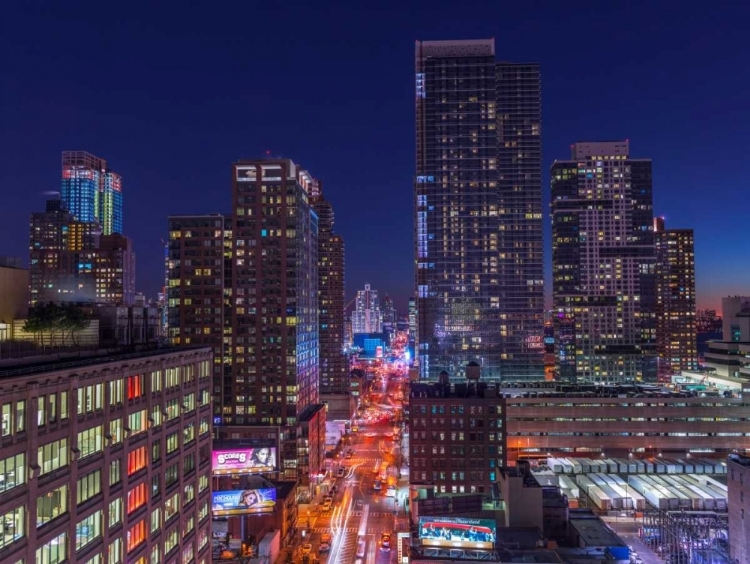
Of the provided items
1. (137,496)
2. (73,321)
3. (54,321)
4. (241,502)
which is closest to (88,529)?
(137,496)

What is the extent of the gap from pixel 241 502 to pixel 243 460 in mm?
9038

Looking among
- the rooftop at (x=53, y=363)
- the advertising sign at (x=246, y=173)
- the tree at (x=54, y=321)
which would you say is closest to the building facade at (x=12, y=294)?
the tree at (x=54, y=321)

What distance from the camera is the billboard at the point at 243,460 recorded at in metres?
92.2

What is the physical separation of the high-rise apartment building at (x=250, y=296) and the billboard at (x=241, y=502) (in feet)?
173

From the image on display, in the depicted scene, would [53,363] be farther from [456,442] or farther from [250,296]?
[250,296]

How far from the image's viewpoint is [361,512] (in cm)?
11575

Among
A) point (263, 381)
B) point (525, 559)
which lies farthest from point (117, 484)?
point (263, 381)

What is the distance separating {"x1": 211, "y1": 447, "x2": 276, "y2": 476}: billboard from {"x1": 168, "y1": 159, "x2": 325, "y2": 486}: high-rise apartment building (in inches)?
1762

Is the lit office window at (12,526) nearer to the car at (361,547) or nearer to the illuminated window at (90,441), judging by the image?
the illuminated window at (90,441)

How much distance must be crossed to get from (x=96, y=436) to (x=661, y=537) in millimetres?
78209

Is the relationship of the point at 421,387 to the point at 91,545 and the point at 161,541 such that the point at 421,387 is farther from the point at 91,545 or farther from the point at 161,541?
the point at 91,545

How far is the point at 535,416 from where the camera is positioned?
149750 millimetres

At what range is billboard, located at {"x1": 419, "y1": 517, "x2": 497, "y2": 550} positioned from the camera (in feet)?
221

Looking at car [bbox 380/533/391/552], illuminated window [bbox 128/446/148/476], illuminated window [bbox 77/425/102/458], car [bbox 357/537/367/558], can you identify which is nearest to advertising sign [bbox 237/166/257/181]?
car [bbox 357/537/367/558]
